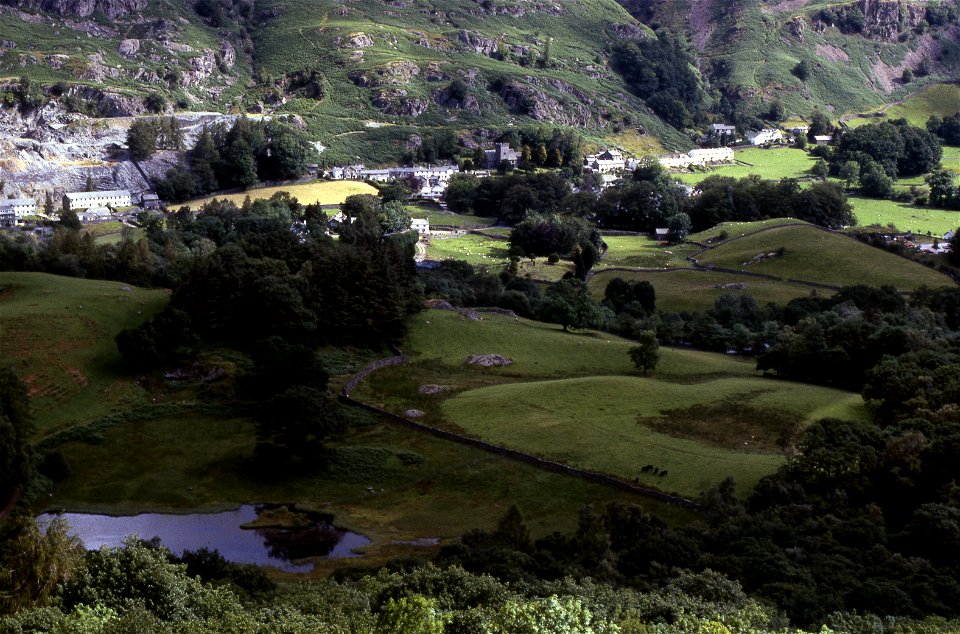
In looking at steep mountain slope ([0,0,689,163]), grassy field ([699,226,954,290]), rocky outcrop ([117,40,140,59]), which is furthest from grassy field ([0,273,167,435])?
rocky outcrop ([117,40,140,59])

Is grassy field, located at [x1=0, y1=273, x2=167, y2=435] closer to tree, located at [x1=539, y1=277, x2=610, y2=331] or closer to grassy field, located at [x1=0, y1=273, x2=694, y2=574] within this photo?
grassy field, located at [x1=0, y1=273, x2=694, y2=574]

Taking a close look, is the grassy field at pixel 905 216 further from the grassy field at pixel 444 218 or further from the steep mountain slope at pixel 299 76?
the steep mountain slope at pixel 299 76

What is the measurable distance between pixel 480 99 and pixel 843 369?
135 metres

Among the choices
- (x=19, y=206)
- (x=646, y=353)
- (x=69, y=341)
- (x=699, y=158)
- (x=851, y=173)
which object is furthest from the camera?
(x=699, y=158)

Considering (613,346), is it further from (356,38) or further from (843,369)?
(356,38)

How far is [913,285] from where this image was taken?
9262 centimetres

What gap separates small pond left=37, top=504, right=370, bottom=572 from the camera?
136 feet

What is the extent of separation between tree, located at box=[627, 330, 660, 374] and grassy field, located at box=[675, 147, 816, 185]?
103 metres

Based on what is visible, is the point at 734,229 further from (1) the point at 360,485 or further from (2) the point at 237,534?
(2) the point at 237,534

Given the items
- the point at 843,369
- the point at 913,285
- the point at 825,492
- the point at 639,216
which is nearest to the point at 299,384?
Result: the point at 825,492

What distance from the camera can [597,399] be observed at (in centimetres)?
5656

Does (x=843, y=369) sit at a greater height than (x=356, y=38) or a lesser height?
lesser

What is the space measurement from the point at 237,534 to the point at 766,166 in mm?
153869

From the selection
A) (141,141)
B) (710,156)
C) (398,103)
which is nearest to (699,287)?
(141,141)
